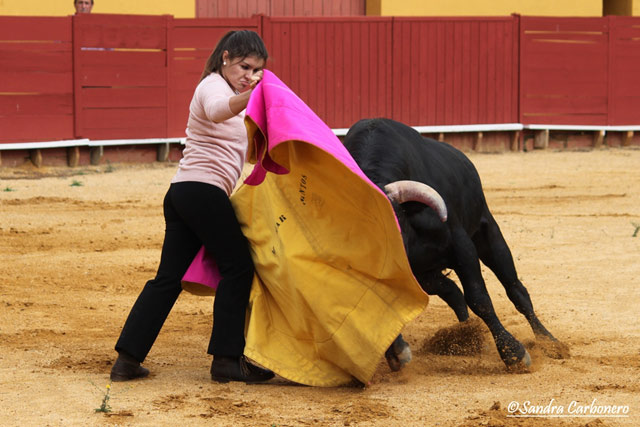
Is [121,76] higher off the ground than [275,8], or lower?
lower

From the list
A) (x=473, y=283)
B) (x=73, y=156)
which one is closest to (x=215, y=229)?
(x=473, y=283)

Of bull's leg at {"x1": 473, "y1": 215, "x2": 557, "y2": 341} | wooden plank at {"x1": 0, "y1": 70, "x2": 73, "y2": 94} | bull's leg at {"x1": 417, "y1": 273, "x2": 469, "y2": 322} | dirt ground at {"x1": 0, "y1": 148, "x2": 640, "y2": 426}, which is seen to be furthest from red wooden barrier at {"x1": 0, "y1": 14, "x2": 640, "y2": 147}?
bull's leg at {"x1": 473, "y1": 215, "x2": 557, "y2": 341}

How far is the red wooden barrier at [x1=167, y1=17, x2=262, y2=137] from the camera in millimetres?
10750

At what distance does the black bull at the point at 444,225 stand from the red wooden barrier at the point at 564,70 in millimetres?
8332

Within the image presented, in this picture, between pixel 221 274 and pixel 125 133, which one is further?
pixel 125 133

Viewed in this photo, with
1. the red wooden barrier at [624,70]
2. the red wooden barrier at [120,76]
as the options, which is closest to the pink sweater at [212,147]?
the red wooden barrier at [120,76]

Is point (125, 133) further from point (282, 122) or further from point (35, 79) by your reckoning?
point (282, 122)

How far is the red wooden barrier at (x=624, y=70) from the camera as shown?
41.8 feet

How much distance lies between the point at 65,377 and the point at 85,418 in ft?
1.75

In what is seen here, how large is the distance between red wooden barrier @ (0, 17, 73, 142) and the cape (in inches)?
270

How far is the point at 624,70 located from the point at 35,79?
7.02 metres

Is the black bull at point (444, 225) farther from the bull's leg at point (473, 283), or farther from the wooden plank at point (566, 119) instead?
the wooden plank at point (566, 119)

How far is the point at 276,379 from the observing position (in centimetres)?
362

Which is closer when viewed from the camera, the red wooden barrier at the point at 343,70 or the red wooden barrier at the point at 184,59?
the red wooden barrier at the point at 343,70
